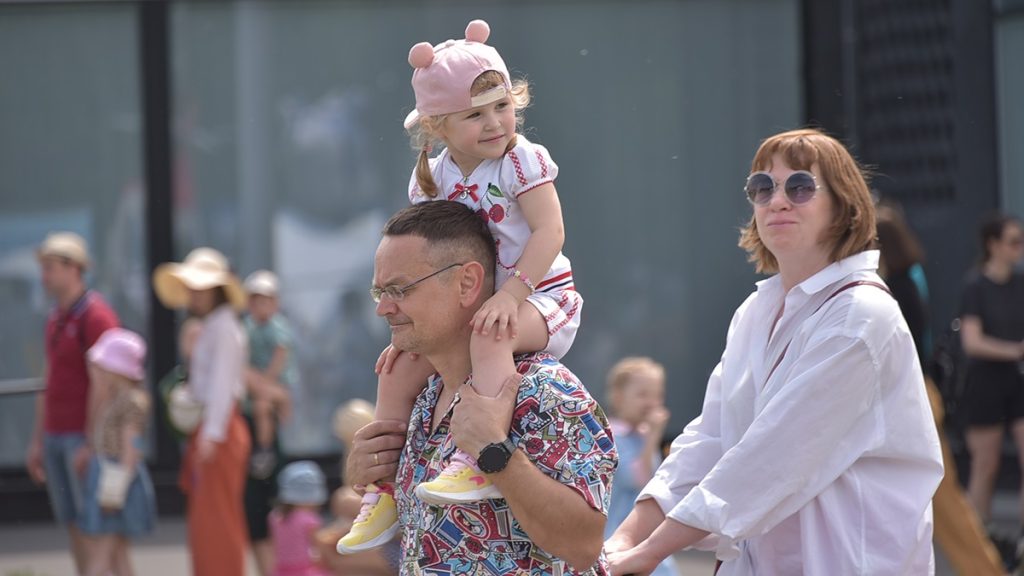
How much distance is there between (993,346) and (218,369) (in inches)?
172

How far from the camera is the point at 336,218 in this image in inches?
487

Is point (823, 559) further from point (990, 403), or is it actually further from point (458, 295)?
point (990, 403)

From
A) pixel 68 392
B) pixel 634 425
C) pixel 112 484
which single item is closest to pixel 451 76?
pixel 634 425

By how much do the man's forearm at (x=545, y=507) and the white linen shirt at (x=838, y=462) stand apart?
0.45m

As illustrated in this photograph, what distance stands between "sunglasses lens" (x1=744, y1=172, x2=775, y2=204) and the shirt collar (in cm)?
20

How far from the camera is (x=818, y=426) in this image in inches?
131

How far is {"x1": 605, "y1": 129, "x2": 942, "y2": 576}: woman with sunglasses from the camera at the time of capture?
10.9 feet

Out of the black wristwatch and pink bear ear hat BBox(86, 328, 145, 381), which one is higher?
the black wristwatch

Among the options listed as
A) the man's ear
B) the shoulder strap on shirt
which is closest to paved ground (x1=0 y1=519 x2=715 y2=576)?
the shoulder strap on shirt

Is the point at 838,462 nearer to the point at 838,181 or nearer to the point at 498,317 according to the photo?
the point at 838,181

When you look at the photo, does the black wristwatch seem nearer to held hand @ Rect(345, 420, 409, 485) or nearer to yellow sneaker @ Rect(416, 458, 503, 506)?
yellow sneaker @ Rect(416, 458, 503, 506)

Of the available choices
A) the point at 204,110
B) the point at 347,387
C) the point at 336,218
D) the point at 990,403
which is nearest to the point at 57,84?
the point at 204,110

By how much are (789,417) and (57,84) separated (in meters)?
10.2

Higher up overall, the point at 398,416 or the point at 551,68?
the point at 551,68
